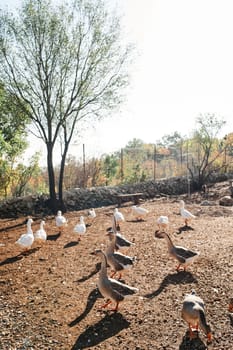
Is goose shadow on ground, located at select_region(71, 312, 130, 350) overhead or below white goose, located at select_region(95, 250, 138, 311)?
below

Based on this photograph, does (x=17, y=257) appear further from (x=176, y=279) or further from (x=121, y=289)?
(x=176, y=279)

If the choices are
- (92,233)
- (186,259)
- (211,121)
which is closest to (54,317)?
(186,259)

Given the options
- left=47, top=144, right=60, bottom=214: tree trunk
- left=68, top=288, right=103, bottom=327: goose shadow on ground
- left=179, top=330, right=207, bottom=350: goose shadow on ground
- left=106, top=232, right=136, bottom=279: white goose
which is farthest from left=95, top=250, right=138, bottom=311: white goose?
left=47, top=144, right=60, bottom=214: tree trunk

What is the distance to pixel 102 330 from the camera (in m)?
5.96

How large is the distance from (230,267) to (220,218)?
6.36m

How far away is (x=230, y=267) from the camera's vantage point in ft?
27.1

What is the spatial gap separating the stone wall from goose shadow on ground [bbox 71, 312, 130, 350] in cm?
1115

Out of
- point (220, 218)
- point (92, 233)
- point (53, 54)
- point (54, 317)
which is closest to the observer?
point (54, 317)

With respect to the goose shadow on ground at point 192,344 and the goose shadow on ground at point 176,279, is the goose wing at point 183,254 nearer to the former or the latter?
the goose shadow on ground at point 176,279

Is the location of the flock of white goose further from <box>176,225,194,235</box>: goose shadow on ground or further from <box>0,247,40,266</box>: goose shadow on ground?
<box>176,225,194,235</box>: goose shadow on ground

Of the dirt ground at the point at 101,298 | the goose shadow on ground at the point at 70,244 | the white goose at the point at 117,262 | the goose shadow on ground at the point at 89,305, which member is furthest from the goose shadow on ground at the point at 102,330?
the goose shadow on ground at the point at 70,244

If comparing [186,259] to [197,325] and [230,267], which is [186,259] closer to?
[230,267]

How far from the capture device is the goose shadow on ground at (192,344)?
530 cm

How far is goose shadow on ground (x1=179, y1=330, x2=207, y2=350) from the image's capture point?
209 inches
